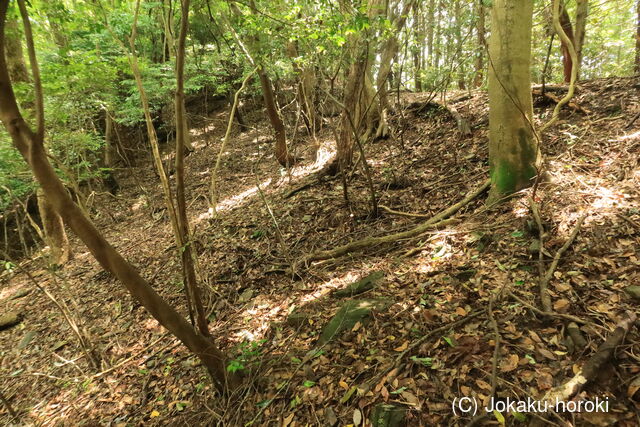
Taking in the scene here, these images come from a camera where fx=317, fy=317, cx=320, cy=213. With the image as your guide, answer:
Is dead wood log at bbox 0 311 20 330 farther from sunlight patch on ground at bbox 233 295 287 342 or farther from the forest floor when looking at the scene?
sunlight patch on ground at bbox 233 295 287 342

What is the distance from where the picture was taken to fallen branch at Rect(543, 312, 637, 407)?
2.07 m

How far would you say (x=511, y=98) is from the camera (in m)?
3.88

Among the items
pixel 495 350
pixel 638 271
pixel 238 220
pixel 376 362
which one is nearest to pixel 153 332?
pixel 238 220

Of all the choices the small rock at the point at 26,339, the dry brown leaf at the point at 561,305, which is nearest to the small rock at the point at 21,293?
the small rock at the point at 26,339

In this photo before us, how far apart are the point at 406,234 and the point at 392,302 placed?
4.73 ft

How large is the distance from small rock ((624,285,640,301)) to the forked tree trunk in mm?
3771

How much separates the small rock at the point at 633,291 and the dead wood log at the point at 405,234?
84.5 inches

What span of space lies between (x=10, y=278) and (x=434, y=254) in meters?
10.9

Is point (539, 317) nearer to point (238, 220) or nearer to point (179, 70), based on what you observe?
point (179, 70)

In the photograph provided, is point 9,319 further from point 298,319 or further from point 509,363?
point 509,363

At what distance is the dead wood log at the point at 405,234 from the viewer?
470 centimetres

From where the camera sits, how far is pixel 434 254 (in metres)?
4.12

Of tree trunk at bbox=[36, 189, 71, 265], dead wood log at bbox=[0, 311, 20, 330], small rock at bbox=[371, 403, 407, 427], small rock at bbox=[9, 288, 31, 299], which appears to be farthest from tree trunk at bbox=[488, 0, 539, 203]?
small rock at bbox=[9, 288, 31, 299]

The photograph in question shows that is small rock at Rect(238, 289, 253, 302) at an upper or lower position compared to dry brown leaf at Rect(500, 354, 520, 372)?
lower
